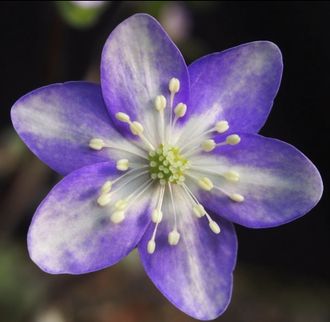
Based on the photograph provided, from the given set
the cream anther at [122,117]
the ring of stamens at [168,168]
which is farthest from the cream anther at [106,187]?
the cream anther at [122,117]

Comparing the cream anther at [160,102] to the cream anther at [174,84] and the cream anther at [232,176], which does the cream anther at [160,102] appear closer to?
the cream anther at [174,84]

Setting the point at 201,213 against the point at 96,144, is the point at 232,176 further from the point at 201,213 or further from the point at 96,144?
the point at 96,144

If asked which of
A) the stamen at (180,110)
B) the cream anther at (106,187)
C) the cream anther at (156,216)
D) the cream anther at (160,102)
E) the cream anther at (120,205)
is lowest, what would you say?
the cream anther at (156,216)

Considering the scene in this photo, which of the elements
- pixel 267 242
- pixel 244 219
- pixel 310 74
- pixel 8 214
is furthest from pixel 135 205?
pixel 267 242

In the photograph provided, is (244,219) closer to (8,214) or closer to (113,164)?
(113,164)

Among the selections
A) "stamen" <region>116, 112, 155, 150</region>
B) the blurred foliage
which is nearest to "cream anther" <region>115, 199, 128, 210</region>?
"stamen" <region>116, 112, 155, 150</region>
